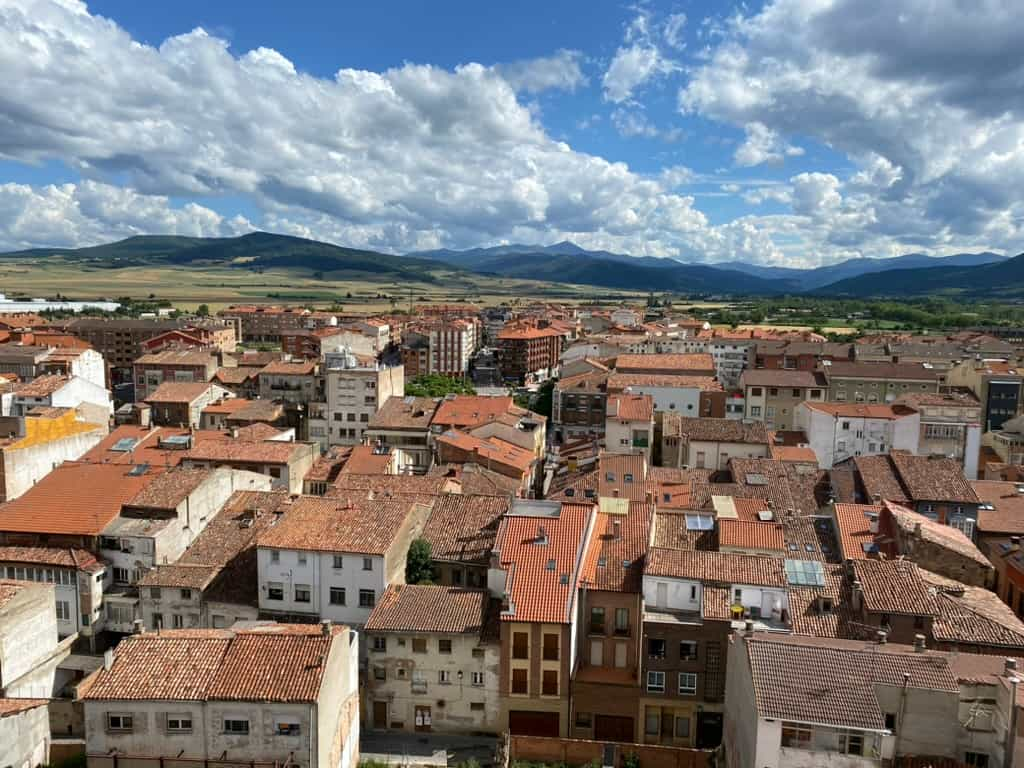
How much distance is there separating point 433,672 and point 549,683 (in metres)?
4.86

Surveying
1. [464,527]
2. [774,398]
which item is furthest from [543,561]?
[774,398]

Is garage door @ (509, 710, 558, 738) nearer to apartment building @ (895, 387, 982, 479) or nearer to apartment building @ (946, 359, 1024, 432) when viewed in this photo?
apartment building @ (895, 387, 982, 479)

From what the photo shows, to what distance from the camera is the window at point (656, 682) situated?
32969 millimetres

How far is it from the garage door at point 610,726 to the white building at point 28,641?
23.4m

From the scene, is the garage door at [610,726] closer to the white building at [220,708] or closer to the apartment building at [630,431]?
the white building at [220,708]

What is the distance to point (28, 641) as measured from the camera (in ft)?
106

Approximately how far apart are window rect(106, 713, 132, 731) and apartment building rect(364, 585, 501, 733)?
32.8 ft

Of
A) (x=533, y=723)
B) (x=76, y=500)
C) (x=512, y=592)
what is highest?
(x=76, y=500)

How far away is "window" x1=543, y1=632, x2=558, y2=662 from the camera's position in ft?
104

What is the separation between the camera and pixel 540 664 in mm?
31875

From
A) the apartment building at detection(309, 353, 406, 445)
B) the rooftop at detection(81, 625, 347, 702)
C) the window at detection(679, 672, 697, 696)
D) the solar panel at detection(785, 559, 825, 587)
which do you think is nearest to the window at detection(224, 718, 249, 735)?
the rooftop at detection(81, 625, 347, 702)

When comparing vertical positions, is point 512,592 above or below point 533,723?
above

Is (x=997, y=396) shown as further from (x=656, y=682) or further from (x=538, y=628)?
(x=538, y=628)

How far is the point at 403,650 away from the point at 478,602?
144 inches
